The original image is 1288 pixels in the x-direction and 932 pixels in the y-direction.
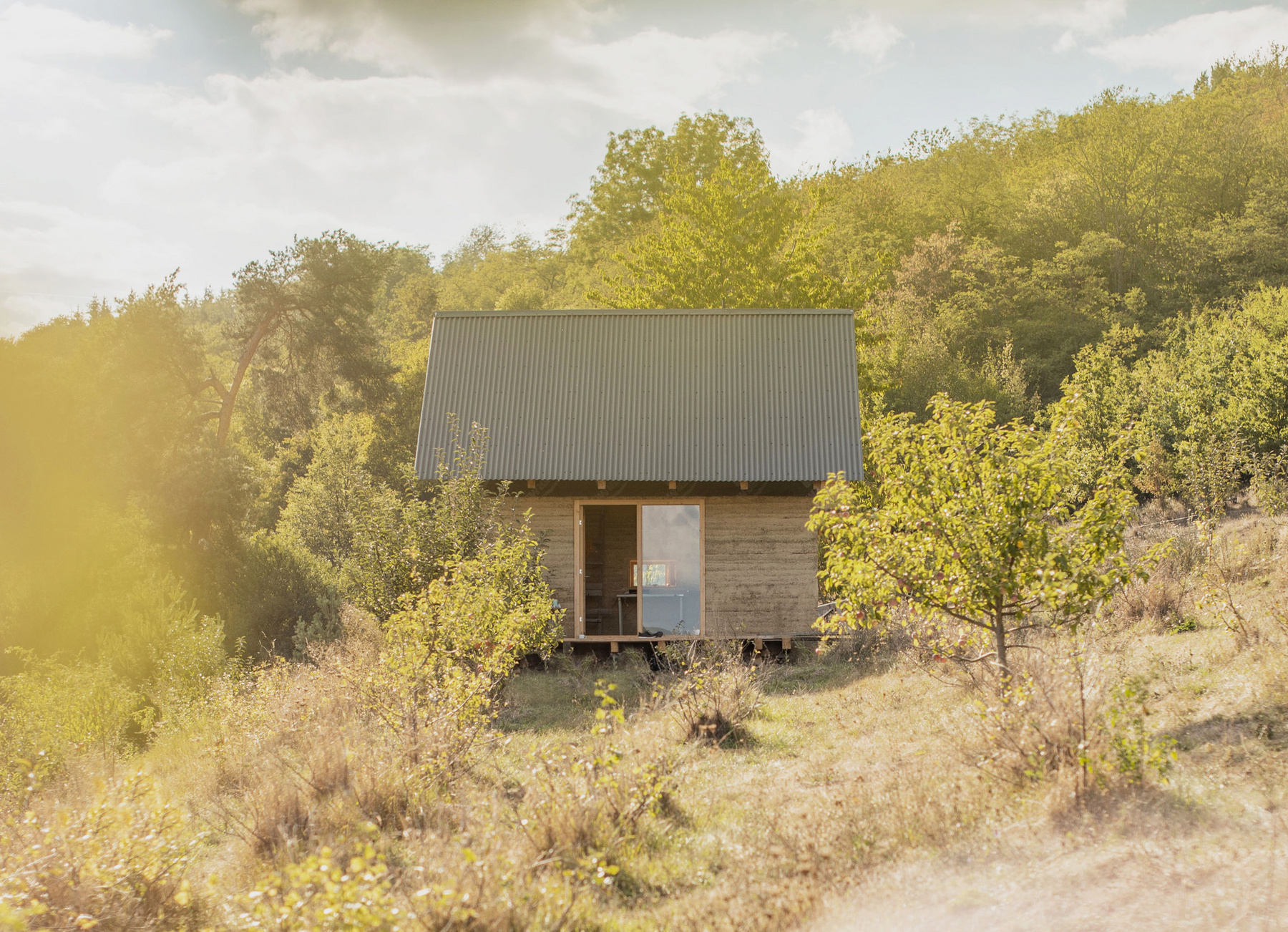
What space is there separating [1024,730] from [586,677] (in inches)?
279

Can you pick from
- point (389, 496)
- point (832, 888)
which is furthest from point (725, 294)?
point (832, 888)

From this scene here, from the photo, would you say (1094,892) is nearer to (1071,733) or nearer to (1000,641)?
(1071,733)

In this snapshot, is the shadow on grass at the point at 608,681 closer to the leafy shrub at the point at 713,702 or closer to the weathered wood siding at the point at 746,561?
the weathered wood siding at the point at 746,561

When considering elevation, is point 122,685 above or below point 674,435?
below

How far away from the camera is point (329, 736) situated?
23.6ft

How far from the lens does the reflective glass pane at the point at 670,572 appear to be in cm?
1315

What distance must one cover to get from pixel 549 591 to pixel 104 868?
21.8 feet

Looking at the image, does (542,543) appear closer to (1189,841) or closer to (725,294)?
(1189,841)

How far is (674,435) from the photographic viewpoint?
13078 millimetres

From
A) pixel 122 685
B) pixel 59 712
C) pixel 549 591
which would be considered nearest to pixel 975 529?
pixel 549 591

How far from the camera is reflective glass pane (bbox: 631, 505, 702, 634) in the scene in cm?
1315

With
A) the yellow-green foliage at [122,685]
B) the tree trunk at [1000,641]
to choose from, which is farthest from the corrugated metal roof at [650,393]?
the tree trunk at [1000,641]

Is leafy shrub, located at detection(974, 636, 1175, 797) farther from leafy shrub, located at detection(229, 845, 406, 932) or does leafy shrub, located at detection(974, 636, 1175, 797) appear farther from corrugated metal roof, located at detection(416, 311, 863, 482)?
corrugated metal roof, located at detection(416, 311, 863, 482)

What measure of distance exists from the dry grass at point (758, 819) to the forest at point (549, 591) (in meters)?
0.05
